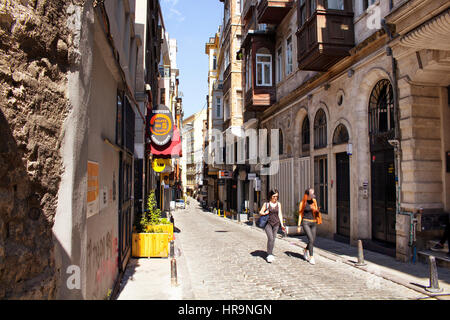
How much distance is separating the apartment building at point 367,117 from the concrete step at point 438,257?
224 mm

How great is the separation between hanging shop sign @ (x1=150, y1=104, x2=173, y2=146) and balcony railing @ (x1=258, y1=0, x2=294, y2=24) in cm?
952

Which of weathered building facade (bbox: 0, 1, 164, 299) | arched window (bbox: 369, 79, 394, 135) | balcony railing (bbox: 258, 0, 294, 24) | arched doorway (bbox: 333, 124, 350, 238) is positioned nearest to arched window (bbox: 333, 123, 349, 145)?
arched doorway (bbox: 333, 124, 350, 238)

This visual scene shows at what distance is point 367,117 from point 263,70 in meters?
10.9

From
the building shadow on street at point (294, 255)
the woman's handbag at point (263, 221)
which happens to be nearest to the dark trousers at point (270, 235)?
the woman's handbag at point (263, 221)

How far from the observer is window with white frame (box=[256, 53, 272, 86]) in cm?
2200

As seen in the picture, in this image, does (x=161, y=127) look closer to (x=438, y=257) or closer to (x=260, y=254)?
(x=260, y=254)

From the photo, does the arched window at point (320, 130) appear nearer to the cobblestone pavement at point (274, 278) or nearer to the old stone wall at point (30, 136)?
the cobblestone pavement at point (274, 278)

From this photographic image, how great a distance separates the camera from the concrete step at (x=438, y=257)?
8.53 metres

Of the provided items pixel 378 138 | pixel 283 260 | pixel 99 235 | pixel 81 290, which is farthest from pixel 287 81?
pixel 81 290

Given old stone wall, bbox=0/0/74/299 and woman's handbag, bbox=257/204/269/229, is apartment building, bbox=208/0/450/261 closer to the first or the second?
woman's handbag, bbox=257/204/269/229

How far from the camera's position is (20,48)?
9.23 ft

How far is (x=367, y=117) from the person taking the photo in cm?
1225

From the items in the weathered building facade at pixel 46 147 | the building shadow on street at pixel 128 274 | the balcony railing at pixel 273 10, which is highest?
the balcony railing at pixel 273 10

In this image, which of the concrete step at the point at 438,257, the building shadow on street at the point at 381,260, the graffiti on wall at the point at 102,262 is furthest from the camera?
the concrete step at the point at 438,257
